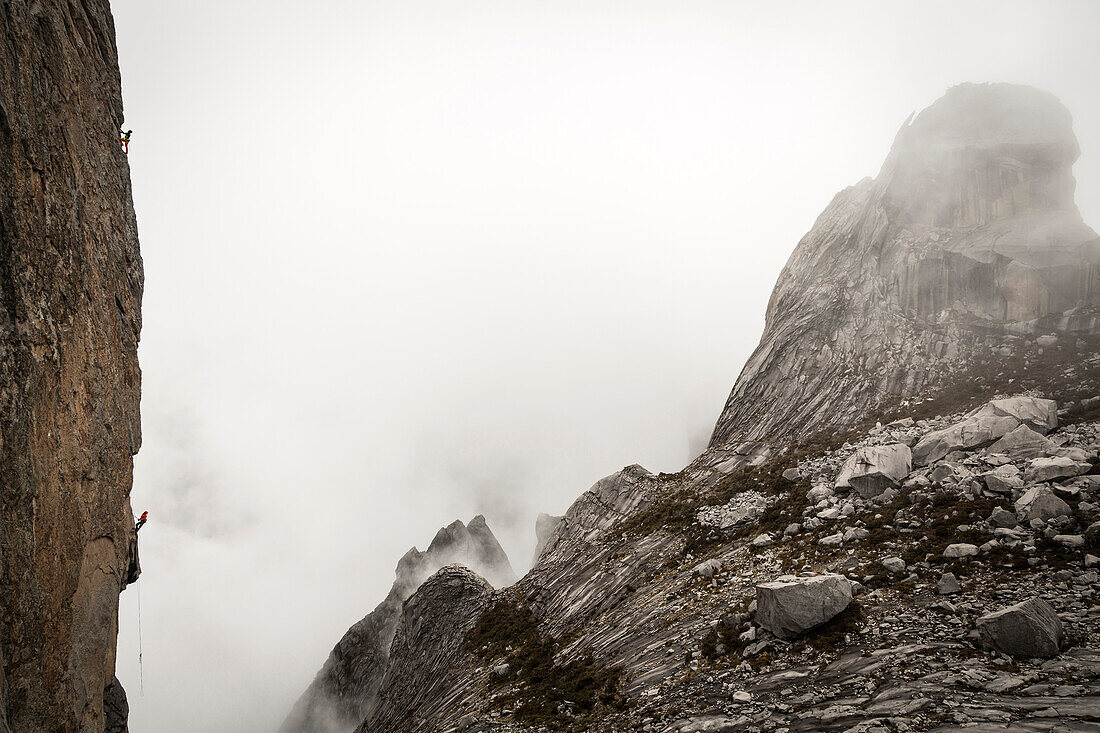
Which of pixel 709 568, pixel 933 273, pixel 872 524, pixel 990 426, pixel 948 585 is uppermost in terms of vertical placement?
pixel 933 273

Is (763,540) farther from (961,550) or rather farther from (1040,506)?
(1040,506)

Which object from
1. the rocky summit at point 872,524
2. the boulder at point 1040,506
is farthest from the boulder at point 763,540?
the boulder at point 1040,506

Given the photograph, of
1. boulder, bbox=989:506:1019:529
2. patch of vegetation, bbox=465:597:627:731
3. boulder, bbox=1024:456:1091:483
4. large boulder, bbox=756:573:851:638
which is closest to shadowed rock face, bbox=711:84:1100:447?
boulder, bbox=1024:456:1091:483

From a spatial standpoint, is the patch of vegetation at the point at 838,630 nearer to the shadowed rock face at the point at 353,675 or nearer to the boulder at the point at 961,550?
the boulder at the point at 961,550

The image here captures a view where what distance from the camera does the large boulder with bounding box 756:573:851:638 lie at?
19.2 metres

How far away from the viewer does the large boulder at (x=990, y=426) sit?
26438 mm

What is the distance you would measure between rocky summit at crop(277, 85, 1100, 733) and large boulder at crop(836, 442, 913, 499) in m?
0.13

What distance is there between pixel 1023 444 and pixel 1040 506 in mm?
7593

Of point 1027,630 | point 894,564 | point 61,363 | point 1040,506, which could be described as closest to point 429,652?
point 61,363

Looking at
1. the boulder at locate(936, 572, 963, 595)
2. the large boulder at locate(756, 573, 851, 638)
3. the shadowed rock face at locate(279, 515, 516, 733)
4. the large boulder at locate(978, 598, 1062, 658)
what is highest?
the shadowed rock face at locate(279, 515, 516, 733)

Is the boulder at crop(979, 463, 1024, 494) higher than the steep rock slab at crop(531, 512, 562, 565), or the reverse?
the steep rock slab at crop(531, 512, 562, 565)

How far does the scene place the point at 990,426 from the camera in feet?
87.7

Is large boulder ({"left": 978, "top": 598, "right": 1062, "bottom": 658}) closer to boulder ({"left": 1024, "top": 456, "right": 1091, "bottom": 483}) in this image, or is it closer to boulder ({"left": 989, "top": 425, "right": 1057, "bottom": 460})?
boulder ({"left": 1024, "top": 456, "right": 1091, "bottom": 483})

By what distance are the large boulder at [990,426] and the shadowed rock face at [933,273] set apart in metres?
10.2
